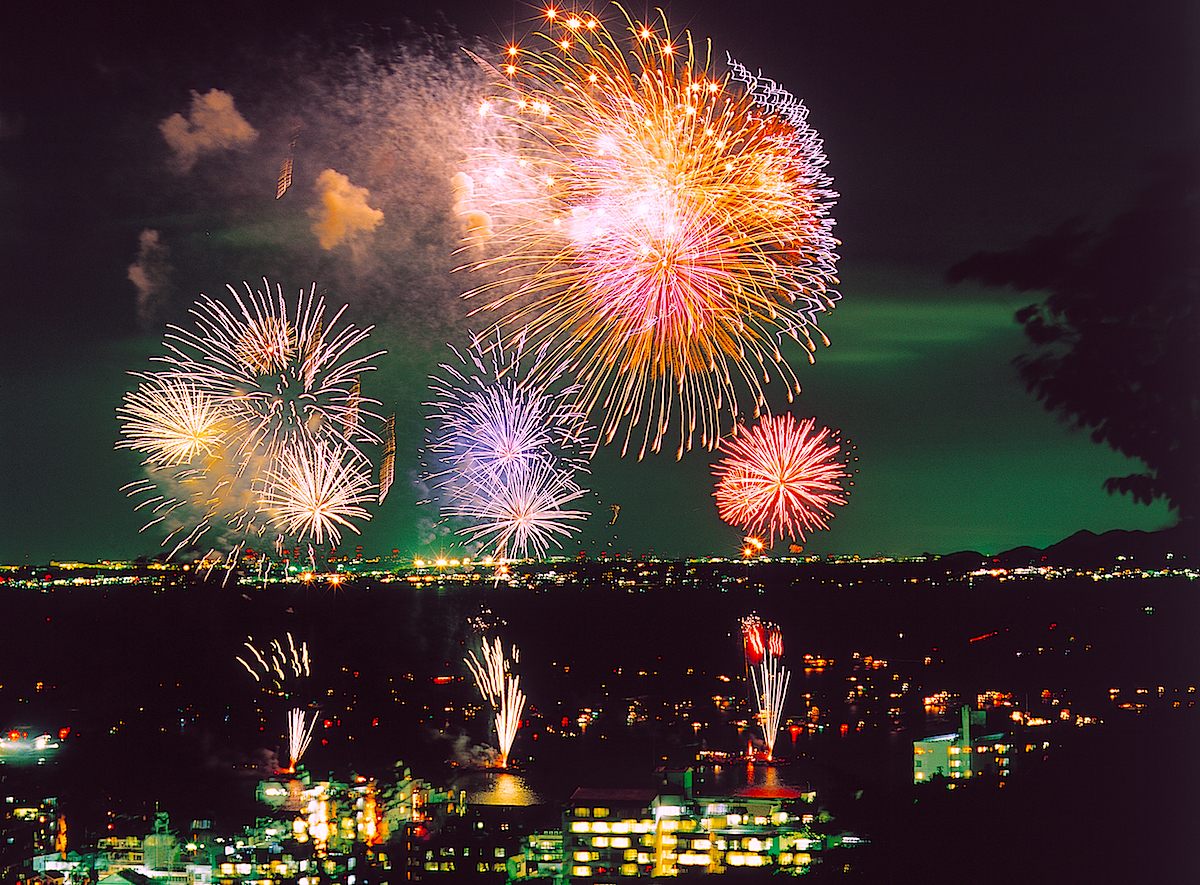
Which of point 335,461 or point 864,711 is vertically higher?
point 335,461

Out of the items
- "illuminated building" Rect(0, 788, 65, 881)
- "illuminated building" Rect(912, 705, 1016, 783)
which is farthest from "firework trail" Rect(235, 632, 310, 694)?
"illuminated building" Rect(912, 705, 1016, 783)

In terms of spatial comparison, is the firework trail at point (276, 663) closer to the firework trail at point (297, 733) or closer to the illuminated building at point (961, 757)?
the firework trail at point (297, 733)

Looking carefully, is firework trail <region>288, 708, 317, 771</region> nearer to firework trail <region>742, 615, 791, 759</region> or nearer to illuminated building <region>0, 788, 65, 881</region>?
illuminated building <region>0, 788, 65, 881</region>

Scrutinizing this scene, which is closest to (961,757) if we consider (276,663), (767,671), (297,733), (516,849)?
(516,849)

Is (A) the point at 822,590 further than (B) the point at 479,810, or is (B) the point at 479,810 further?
(A) the point at 822,590

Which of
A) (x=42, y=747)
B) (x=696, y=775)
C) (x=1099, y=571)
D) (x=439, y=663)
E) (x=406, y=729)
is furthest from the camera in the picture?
(x=1099, y=571)

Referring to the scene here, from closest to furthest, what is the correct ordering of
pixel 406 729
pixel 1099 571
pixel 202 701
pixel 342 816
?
1. pixel 342 816
2. pixel 406 729
3. pixel 202 701
4. pixel 1099 571

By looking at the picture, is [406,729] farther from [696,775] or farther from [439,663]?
[439,663]

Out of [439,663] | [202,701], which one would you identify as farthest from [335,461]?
[439,663]

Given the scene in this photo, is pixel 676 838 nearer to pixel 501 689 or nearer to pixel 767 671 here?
pixel 501 689
